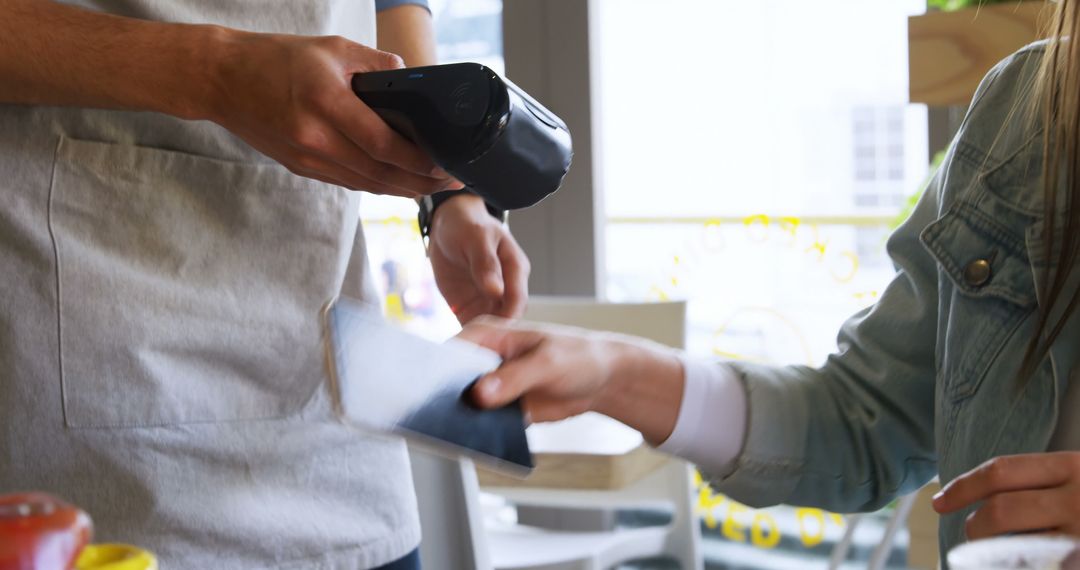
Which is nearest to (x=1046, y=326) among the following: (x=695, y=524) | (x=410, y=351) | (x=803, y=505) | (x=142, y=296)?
(x=803, y=505)

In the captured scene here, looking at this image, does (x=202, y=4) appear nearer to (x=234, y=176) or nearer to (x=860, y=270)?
(x=234, y=176)

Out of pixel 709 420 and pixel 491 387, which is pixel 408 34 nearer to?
pixel 709 420

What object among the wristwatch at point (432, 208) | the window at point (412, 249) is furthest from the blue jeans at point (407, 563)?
the window at point (412, 249)

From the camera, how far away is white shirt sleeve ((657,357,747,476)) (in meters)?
0.92

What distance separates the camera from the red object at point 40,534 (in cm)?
32

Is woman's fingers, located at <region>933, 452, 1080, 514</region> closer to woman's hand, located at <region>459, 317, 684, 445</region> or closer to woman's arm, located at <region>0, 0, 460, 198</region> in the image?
woman's hand, located at <region>459, 317, 684, 445</region>

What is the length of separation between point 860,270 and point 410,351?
6.82ft

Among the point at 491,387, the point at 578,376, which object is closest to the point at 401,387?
the point at 491,387

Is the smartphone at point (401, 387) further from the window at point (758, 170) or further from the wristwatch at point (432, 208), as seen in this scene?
the window at point (758, 170)

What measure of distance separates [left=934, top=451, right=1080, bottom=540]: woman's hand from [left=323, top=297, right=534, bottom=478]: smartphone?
0.26 meters

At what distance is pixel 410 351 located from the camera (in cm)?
54

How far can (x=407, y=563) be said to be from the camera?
36.4 inches

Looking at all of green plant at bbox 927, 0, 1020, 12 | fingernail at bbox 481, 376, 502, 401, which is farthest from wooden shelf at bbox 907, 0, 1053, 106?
fingernail at bbox 481, 376, 502, 401

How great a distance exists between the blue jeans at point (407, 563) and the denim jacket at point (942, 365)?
0.83 feet
